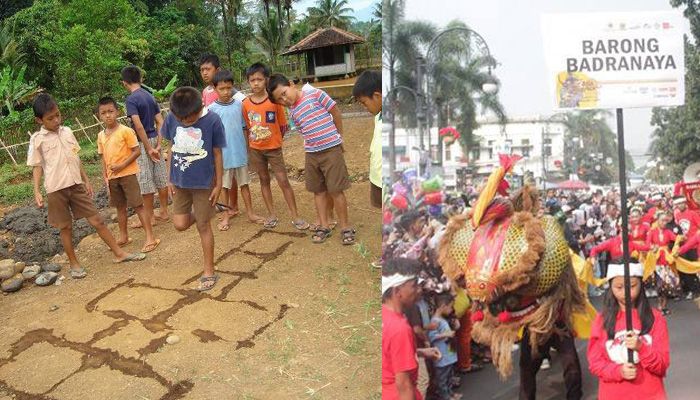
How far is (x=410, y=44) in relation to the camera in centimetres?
187

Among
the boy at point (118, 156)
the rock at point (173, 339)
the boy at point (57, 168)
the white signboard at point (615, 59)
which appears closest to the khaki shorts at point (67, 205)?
the boy at point (57, 168)

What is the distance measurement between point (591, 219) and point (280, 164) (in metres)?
3.09

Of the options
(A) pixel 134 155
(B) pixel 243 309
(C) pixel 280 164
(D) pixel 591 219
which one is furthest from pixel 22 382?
(D) pixel 591 219

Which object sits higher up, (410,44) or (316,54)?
(316,54)

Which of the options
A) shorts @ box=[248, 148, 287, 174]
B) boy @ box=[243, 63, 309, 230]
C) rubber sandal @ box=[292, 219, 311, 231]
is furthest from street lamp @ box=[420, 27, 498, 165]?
rubber sandal @ box=[292, 219, 311, 231]

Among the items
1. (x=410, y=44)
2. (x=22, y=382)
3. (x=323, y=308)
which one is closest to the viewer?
(x=410, y=44)

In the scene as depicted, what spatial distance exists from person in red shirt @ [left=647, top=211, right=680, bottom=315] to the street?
1.6 inches

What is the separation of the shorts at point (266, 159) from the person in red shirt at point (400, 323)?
9.50 feet

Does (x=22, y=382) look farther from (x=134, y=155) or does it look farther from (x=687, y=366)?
(x=687, y=366)

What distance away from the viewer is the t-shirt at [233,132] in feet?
15.2

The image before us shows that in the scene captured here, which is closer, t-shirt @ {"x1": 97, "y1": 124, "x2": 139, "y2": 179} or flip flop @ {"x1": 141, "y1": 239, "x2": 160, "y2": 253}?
t-shirt @ {"x1": 97, "y1": 124, "x2": 139, "y2": 179}

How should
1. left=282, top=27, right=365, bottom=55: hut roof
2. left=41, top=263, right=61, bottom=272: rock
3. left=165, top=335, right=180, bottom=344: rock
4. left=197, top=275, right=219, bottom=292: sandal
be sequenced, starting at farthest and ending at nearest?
left=282, top=27, right=365, bottom=55: hut roof < left=41, top=263, right=61, bottom=272: rock < left=197, top=275, right=219, bottom=292: sandal < left=165, top=335, right=180, bottom=344: rock

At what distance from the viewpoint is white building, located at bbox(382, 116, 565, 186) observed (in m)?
1.91

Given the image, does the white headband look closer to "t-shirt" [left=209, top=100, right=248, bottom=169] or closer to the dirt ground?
the dirt ground
